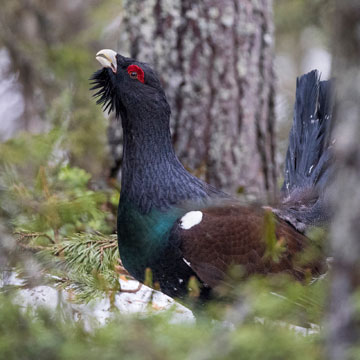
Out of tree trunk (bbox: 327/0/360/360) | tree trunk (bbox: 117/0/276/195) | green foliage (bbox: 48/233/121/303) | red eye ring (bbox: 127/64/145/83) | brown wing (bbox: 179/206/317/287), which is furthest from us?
tree trunk (bbox: 117/0/276/195)

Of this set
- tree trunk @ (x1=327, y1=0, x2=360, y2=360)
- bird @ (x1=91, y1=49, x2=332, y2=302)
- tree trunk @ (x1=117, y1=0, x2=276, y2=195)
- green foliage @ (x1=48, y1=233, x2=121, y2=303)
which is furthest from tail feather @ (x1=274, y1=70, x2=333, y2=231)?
tree trunk @ (x1=327, y1=0, x2=360, y2=360)

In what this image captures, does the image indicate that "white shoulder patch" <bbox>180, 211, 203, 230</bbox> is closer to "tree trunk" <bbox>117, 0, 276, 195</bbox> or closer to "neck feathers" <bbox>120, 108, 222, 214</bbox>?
"neck feathers" <bbox>120, 108, 222, 214</bbox>

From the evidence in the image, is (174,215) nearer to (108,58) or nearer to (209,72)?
(108,58)

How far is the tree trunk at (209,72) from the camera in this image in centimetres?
488

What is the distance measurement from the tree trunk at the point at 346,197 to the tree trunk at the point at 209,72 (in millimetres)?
3542

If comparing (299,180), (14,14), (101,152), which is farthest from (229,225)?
(14,14)

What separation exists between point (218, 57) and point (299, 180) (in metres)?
1.58

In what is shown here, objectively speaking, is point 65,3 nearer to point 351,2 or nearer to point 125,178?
point 125,178

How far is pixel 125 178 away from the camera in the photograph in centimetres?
318

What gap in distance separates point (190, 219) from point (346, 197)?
169 centimetres

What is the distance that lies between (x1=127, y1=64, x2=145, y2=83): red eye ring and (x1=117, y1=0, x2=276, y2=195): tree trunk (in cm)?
162

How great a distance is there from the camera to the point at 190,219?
2.88 m

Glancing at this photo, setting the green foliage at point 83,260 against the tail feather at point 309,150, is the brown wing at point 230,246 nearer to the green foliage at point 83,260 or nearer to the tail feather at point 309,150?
the green foliage at point 83,260

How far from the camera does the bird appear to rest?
2826mm
